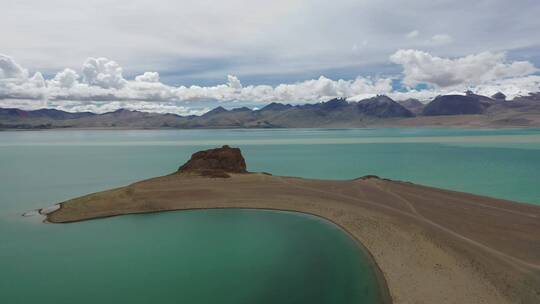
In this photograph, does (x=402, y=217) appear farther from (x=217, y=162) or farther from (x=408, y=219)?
(x=217, y=162)

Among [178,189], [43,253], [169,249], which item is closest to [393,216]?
[169,249]

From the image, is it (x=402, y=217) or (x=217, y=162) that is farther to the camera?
(x=217, y=162)

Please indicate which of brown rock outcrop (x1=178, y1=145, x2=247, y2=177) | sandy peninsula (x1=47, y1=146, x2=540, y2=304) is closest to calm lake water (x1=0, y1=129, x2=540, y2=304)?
sandy peninsula (x1=47, y1=146, x2=540, y2=304)

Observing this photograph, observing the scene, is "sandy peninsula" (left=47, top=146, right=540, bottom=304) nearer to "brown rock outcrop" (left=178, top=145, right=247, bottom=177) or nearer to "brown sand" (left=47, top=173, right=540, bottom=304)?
"brown sand" (left=47, top=173, right=540, bottom=304)

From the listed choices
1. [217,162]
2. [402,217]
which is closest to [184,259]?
[402,217]

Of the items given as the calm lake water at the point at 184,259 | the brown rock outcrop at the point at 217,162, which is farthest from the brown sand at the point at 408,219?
the brown rock outcrop at the point at 217,162

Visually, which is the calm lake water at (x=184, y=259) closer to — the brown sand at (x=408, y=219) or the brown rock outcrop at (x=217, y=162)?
the brown sand at (x=408, y=219)

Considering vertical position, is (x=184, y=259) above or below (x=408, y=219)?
below
